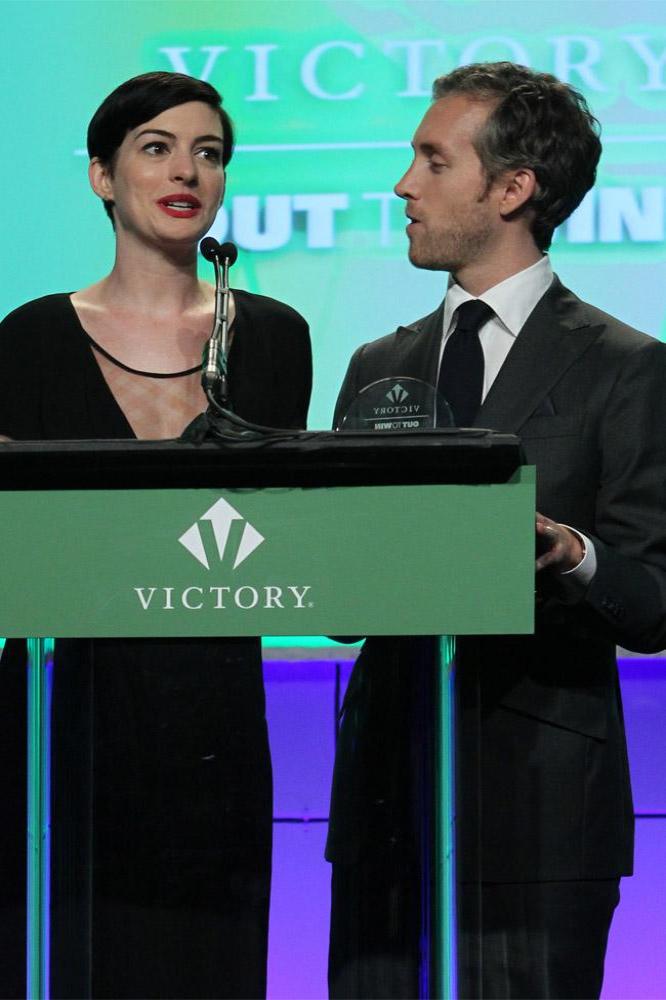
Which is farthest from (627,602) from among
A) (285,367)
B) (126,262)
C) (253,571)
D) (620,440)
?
(126,262)

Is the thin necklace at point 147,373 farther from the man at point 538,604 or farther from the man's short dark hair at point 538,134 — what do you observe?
the man's short dark hair at point 538,134

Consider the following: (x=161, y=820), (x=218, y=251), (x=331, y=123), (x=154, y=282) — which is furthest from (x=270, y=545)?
(x=331, y=123)

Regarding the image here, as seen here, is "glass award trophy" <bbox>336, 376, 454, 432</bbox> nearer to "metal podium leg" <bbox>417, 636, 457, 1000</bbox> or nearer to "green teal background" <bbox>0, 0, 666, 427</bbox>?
"metal podium leg" <bbox>417, 636, 457, 1000</bbox>

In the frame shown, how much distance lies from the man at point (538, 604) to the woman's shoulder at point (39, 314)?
0.47 meters

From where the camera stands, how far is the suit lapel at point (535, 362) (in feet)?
7.02

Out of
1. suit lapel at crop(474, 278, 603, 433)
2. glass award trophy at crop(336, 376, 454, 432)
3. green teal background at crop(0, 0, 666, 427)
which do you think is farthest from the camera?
green teal background at crop(0, 0, 666, 427)

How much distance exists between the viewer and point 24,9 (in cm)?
409

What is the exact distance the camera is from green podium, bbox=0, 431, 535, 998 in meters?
1.61

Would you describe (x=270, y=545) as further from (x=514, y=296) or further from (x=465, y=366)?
(x=514, y=296)

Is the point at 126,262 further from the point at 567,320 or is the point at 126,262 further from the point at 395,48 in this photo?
the point at 395,48

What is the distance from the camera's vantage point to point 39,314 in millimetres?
2422

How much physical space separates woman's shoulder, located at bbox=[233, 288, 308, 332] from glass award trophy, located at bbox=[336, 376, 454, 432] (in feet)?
2.42

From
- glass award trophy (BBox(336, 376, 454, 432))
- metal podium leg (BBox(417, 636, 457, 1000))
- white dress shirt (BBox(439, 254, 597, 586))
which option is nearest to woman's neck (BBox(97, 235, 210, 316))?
white dress shirt (BBox(439, 254, 597, 586))

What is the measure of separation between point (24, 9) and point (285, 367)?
2113 millimetres
